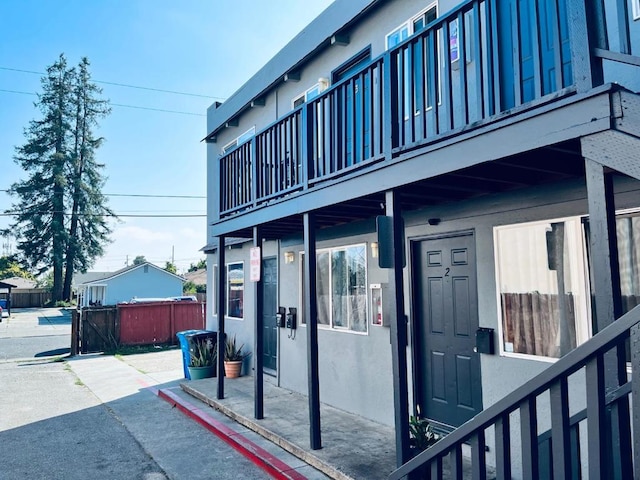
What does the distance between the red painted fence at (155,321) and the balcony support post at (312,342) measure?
13.0 m

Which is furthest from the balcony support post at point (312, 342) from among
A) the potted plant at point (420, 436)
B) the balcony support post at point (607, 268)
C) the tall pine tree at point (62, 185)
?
the tall pine tree at point (62, 185)

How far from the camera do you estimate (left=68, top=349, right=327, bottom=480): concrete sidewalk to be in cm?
500

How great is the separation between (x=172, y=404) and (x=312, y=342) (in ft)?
13.5

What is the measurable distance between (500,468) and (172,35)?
1553 cm

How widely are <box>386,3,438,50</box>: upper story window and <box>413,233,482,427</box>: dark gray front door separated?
8.31 feet

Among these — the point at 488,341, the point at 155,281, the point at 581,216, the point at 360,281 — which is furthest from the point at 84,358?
the point at 155,281

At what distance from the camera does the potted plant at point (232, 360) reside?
9188mm

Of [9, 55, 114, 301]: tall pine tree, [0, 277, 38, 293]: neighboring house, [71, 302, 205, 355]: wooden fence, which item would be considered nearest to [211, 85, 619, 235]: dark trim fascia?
[71, 302, 205, 355]: wooden fence

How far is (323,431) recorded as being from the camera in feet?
18.4

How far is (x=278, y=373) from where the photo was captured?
8.40 m

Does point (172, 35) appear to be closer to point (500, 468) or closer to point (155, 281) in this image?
point (500, 468)

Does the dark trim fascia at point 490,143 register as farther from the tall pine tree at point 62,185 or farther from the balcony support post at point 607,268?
the tall pine tree at point 62,185

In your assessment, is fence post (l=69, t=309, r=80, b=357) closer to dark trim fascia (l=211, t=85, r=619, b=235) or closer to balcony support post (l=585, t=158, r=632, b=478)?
dark trim fascia (l=211, t=85, r=619, b=235)

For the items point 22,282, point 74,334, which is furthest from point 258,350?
point 22,282
